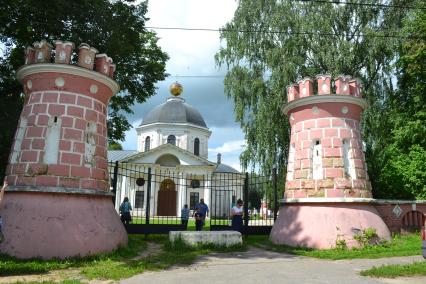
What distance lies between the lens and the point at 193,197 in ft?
112

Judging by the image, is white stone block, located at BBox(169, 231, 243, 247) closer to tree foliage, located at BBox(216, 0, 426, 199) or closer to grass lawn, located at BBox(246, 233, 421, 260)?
grass lawn, located at BBox(246, 233, 421, 260)

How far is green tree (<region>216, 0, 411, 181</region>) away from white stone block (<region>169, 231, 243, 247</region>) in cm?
770

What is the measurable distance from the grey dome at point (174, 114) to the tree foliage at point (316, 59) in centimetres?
1944

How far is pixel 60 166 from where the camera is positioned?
30.9 feet

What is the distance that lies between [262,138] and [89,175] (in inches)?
417

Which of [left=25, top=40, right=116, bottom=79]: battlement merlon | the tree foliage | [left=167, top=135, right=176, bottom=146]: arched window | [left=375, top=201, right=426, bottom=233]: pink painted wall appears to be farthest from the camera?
[left=167, top=135, right=176, bottom=146]: arched window

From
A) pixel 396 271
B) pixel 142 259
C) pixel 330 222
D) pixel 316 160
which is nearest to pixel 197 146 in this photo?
pixel 316 160

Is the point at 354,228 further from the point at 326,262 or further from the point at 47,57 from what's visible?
the point at 47,57

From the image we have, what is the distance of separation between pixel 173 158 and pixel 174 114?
17.9 ft

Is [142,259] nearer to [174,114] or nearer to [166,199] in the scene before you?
[166,199]

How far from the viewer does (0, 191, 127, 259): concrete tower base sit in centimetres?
857

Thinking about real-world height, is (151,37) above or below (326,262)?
above

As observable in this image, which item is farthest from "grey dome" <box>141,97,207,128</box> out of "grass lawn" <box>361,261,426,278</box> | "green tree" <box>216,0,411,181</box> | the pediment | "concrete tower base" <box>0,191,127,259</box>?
"grass lawn" <box>361,261,426,278</box>

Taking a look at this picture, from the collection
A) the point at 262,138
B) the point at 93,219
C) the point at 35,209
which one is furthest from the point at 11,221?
the point at 262,138
